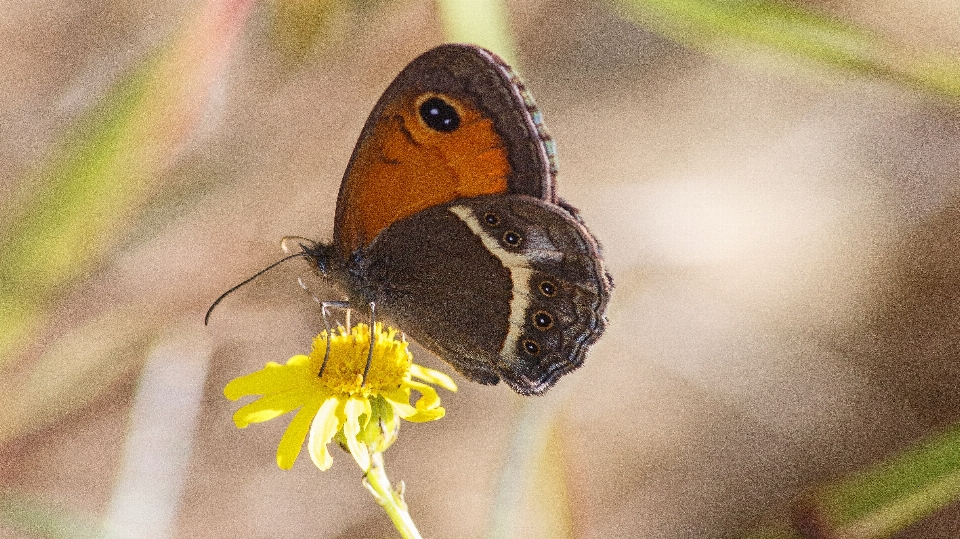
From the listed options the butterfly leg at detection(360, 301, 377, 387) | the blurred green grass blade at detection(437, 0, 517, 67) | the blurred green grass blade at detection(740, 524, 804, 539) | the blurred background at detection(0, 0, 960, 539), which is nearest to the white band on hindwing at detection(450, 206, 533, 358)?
→ the butterfly leg at detection(360, 301, 377, 387)

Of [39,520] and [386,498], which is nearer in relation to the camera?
[386,498]

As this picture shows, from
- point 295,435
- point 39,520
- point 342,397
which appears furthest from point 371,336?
point 39,520

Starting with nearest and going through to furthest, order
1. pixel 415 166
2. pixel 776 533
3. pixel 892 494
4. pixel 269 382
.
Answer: pixel 415 166 < pixel 269 382 < pixel 892 494 < pixel 776 533

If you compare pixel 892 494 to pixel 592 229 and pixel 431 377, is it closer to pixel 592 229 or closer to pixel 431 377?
pixel 592 229

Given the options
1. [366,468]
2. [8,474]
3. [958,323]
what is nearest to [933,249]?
[958,323]

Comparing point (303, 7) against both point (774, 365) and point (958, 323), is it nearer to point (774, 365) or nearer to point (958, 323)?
point (774, 365)

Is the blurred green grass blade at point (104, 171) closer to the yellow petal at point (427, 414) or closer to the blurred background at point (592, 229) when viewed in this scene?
the blurred background at point (592, 229)

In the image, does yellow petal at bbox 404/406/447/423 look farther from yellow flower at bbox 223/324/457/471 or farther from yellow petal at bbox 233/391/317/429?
yellow petal at bbox 233/391/317/429
